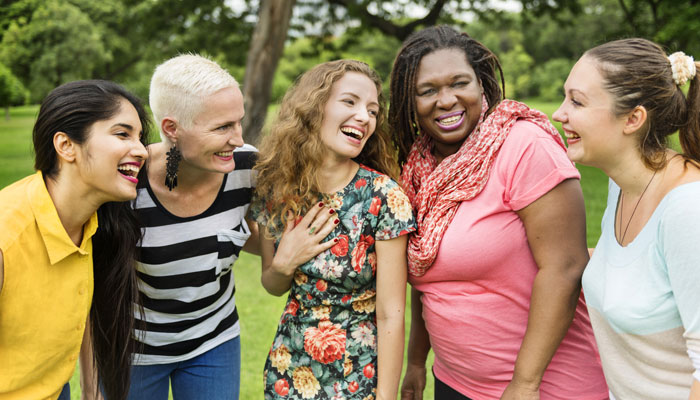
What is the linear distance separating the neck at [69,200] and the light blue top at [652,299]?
1655 millimetres

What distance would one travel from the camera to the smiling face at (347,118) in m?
2.20

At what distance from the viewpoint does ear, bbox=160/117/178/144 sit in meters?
2.27

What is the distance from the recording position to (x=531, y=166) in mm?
1929

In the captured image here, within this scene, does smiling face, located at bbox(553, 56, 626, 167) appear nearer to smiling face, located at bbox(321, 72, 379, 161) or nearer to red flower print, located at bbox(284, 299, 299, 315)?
smiling face, located at bbox(321, 72, 379, 161)

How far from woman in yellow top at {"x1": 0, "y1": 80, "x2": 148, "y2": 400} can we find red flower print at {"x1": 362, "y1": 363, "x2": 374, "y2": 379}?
102 cm

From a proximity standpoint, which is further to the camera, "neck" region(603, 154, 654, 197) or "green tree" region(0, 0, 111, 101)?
"green tree" region(0, 0, 111, 101)

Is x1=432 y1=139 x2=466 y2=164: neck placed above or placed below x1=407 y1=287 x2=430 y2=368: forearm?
above

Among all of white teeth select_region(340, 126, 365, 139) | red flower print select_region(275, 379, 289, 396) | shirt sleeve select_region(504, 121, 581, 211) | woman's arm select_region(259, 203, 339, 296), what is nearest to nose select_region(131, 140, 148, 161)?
woman's arm select_region(259, 203, 339, 296)

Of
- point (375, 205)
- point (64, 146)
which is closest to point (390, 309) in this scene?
point (375, 205)

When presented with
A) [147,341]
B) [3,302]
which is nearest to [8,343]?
[3,302]

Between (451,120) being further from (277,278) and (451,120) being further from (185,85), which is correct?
(185,85)

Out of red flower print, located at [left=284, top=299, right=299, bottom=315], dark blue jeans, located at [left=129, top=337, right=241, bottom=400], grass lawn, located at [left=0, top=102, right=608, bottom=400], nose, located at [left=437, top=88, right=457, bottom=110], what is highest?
nose, located at [left=437, top=88, right=457, bottom=110]

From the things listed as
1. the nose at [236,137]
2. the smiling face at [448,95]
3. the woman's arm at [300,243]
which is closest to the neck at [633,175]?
the smiling face at [448,95]

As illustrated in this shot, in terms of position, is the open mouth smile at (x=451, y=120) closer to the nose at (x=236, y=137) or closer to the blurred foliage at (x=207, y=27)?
the nose at (x=236, y=137)
